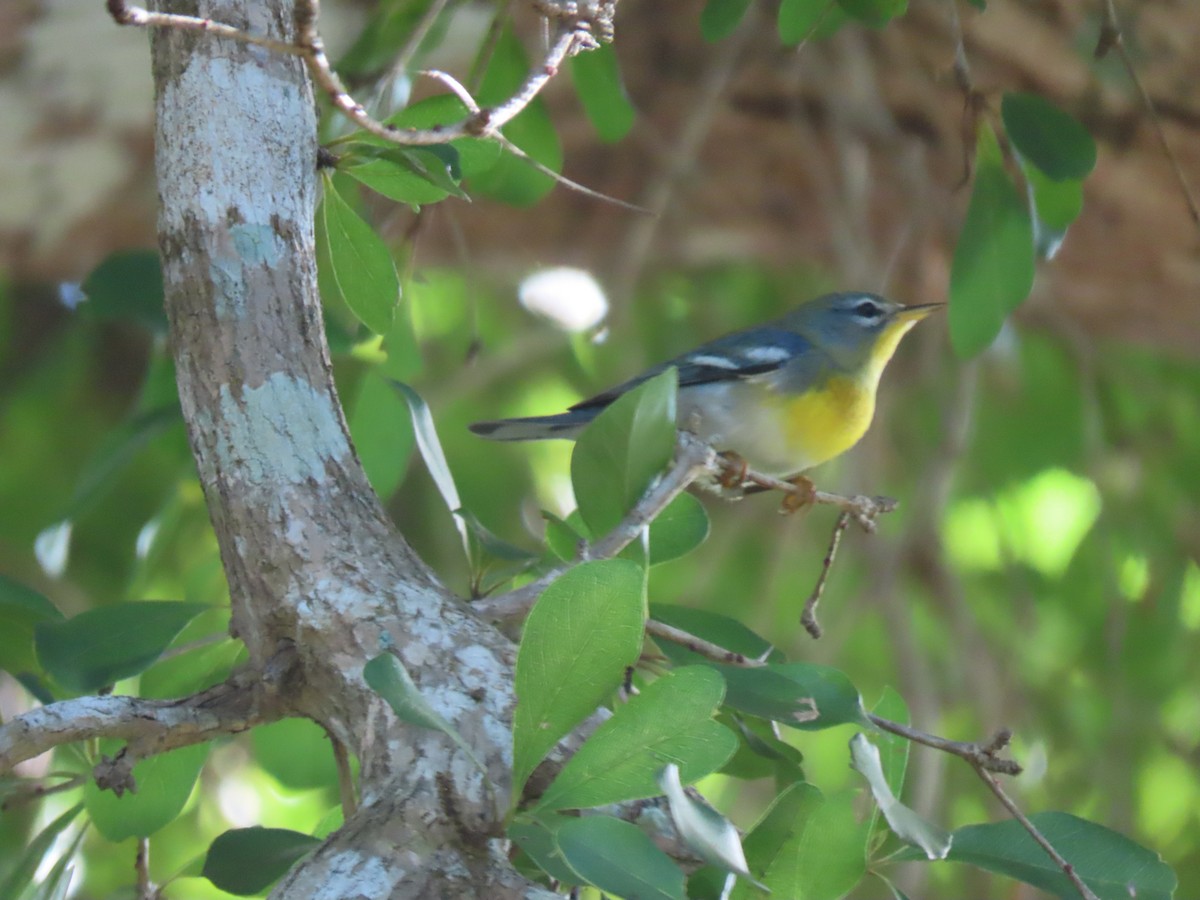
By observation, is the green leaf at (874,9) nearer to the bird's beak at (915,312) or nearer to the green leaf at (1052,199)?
the green leaf at (1052,199)

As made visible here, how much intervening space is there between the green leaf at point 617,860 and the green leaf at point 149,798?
0.80m

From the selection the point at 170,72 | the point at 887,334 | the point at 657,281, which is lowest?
the point at 657,281

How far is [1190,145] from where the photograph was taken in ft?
10.4

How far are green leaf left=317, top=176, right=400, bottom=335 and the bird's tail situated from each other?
1268 millimetres

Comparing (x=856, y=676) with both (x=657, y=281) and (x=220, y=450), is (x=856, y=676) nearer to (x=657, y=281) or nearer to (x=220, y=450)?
(x=657, y=281)

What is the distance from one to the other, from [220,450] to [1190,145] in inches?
105

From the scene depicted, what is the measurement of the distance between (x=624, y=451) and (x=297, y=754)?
797 mm

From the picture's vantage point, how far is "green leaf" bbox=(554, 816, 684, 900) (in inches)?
41.0

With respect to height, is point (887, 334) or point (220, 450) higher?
point (220, 450)

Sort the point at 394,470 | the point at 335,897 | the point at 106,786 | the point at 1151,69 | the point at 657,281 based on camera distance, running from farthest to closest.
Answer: the point at 657,281
the point at 1151,69
the point at 394,470
the point at 106,786
the point at 335,897

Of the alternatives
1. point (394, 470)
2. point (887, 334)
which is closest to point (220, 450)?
point (394, 470)

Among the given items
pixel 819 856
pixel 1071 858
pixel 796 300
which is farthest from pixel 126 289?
pixel 796 300

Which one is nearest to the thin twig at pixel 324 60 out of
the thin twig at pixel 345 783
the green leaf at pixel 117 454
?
the thin twig at pixel 345 783

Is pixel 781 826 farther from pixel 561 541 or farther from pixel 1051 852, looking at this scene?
pixel 561 541
